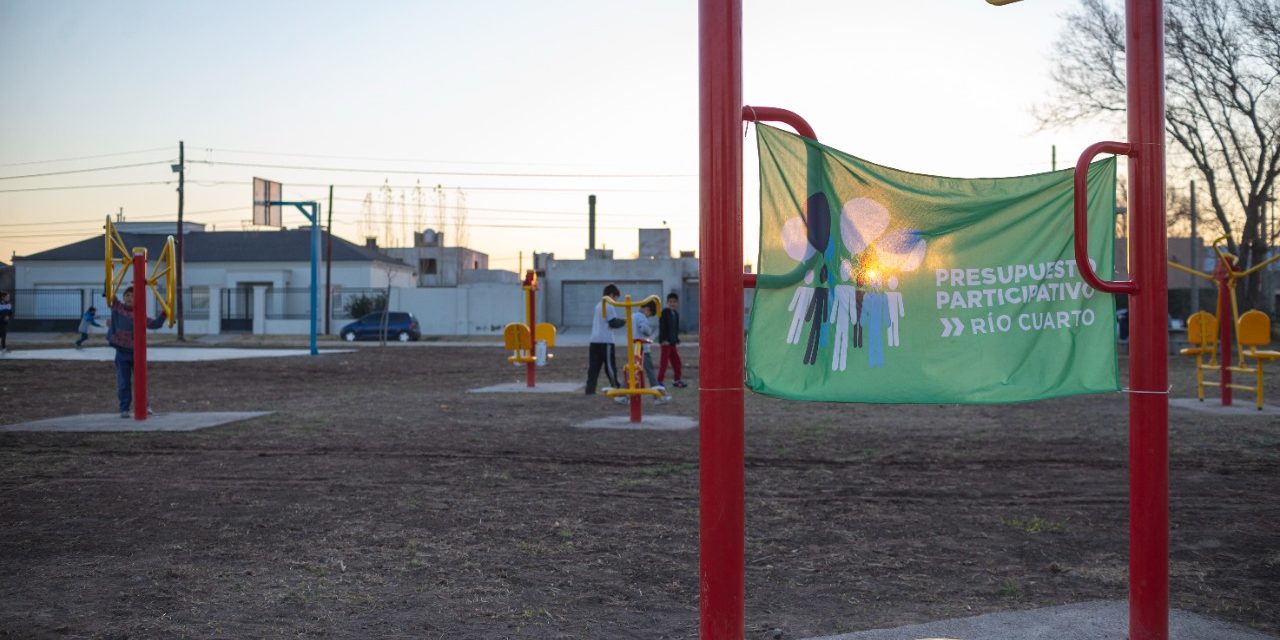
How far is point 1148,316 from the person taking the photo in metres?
4.00

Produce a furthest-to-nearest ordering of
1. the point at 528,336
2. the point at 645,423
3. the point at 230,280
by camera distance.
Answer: the point at 230,280
the point at 528,336
the point at 645,423

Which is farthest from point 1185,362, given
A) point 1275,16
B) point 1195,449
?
point 1195,449

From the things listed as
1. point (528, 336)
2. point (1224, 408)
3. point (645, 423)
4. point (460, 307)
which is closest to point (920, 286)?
point (645, 423)

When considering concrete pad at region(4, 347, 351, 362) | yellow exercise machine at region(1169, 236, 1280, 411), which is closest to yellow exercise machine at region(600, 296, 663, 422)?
yellow exercise machine at region(1169, 236, 1280, 411)

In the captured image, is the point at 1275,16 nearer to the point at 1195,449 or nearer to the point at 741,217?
the point at 1195,449

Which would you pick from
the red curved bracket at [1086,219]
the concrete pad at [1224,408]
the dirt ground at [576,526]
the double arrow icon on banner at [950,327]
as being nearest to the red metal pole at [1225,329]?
the concrete pad at [1224,408]

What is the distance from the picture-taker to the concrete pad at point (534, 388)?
1941cm

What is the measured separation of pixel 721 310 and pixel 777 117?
2.71 feet

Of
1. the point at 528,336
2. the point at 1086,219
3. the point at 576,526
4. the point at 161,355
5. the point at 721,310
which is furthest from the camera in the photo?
the point at 161,355

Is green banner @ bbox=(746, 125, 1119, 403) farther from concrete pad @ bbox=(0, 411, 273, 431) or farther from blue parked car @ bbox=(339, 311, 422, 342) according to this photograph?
blue parked car @ bbox=(339, 311, 422, 342)

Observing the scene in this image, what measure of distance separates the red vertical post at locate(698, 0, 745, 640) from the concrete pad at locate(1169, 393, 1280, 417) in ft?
43.4

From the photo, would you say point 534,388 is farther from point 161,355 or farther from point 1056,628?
point 161,355

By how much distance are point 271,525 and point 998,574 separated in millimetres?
4739

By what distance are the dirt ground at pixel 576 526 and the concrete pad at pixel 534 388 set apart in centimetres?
559
